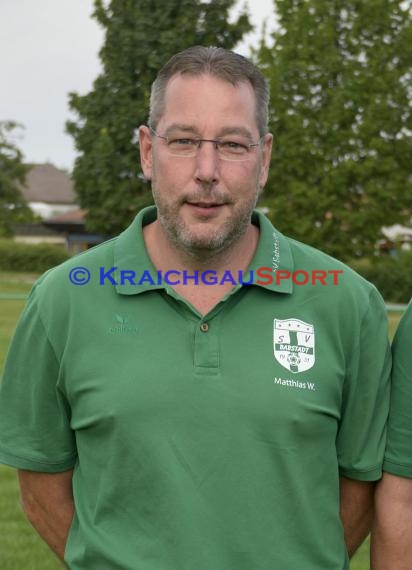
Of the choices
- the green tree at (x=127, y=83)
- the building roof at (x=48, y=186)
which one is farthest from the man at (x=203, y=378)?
the building roof at (x=48, y=186)

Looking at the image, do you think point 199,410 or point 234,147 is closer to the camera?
point 199,410

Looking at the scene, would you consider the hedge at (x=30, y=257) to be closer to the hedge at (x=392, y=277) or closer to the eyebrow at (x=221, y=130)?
the hedge at (x=392, y=277)

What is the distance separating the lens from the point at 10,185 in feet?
226

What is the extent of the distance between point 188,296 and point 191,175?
39 centimetres

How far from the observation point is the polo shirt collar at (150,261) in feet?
9.76

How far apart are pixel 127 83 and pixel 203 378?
1603 inches

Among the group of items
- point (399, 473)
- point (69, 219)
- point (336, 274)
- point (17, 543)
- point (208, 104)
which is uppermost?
point (208, 104)

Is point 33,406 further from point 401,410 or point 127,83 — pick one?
point 127,83

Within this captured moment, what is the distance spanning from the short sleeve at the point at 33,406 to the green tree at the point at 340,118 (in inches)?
1098

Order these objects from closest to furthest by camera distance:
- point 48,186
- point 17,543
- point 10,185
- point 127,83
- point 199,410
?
point 199,410 < point 17,543 < point 127,83 < point 10,185 < point 48,186

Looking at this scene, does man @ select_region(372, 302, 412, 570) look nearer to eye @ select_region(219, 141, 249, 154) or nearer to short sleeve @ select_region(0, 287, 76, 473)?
eye @ select_region(219, 141, 249, 154)

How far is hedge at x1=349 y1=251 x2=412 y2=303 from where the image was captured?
1384 inches

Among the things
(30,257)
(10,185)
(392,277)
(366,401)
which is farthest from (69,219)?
(366,401)

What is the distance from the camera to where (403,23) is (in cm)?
3066
